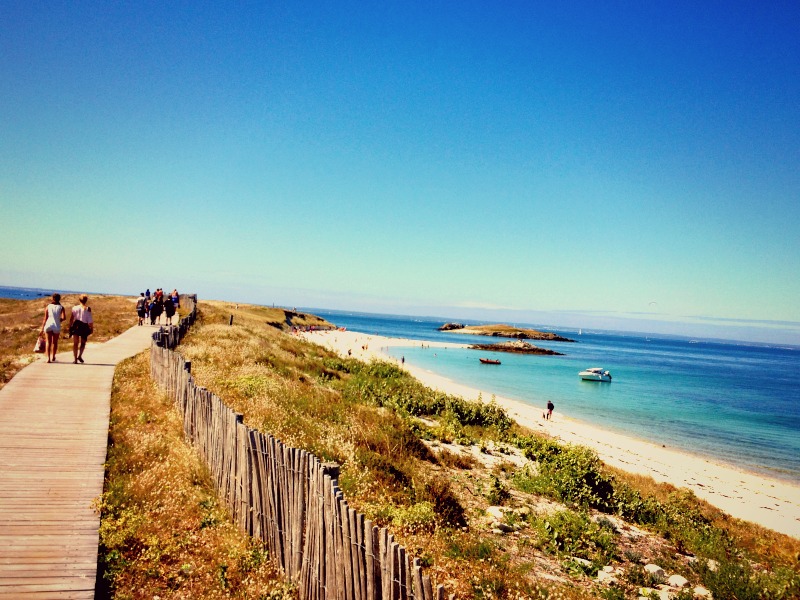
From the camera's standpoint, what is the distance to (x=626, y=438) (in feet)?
84.2

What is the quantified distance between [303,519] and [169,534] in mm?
2150

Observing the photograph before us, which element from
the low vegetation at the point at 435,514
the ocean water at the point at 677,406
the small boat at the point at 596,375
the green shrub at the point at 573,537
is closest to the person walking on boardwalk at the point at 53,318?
the low vegetation at the point at 435,514

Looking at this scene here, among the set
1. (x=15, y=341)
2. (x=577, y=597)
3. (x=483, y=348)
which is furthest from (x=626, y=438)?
(x=483, y=348)

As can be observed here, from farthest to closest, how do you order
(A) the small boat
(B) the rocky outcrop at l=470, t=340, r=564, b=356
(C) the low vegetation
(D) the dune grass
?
(B) the rocky outcrop at l=470, t=340, r=564, b=356, (A) the small boat, (D) the dune grass, (C) the low vegetation

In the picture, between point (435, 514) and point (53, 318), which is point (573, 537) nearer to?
Result: point (435, 514)

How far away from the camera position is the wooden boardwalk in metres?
4.64

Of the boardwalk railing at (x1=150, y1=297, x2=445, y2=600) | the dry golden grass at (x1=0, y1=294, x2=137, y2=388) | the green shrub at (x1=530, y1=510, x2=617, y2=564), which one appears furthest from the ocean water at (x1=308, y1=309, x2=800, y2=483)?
the dry golden grass at (x1=0, y1=294, x2=137, y2=388)

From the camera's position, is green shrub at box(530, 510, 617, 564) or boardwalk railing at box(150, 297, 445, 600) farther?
green shrub at box(530, 510, 617, 564)

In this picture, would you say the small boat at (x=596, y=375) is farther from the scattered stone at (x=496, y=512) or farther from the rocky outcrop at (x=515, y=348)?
the scattered stone at (x=496, y=512)

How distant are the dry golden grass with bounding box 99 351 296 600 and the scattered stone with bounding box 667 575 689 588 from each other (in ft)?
18.9

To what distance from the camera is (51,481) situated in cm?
662

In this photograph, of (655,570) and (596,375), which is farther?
(596,375)

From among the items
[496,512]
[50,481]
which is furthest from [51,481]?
[496,512]

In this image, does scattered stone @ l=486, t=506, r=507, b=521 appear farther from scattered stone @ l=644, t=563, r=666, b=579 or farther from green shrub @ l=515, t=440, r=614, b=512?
scattered stone @ l=644, t=563, r=666, b=579
